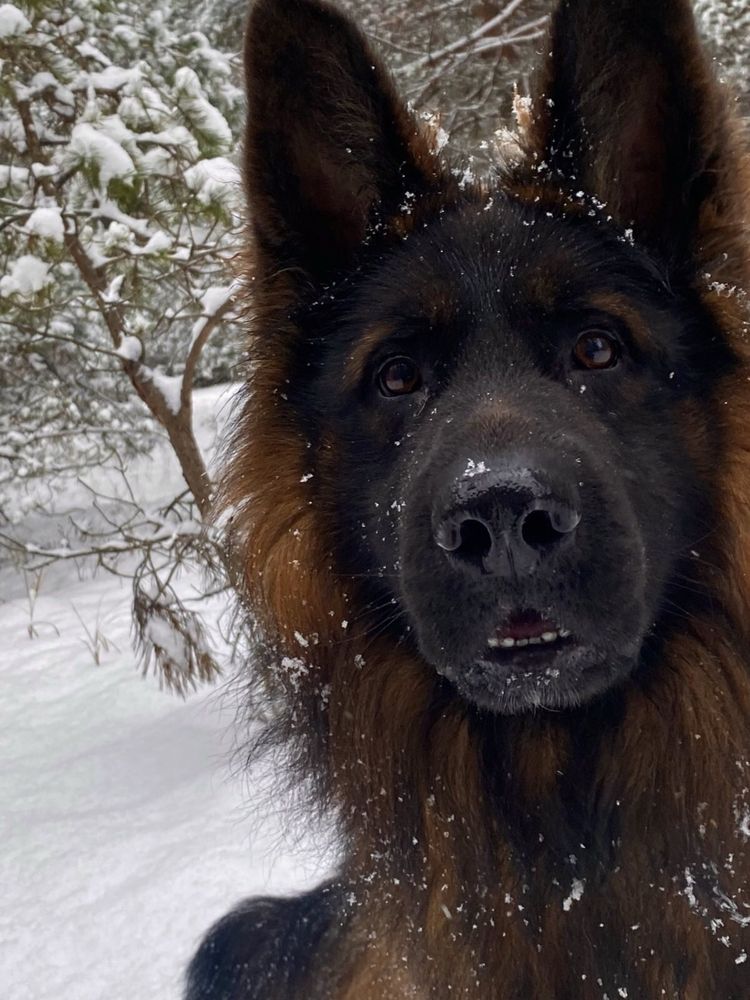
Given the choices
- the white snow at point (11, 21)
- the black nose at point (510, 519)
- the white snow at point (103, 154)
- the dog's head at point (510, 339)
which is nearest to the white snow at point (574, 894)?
the dog's head at point (510, 339)

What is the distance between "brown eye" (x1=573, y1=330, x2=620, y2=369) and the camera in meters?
2.05

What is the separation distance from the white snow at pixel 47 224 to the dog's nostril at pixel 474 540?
3.09 metres

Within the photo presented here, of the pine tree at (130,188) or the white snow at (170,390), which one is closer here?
the pine tree at (130,188)

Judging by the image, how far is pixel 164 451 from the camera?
11125 millimetres

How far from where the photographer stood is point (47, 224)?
3.95 meters

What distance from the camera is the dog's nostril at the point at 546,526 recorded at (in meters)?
1.64

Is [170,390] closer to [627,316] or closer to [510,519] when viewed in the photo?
[627,316]

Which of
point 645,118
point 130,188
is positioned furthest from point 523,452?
point 130,188

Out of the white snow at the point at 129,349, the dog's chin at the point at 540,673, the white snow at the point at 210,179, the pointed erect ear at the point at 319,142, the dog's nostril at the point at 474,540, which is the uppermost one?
the white snow at the point at 210,179

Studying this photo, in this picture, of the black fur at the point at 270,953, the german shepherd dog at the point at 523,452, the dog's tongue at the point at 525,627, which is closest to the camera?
the dog's tongue at the point at 525,627

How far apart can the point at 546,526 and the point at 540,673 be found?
336 millimetres

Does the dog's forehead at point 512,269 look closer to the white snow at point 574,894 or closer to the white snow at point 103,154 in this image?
the white snow at point 574,894

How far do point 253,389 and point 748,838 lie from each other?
1.73 meters

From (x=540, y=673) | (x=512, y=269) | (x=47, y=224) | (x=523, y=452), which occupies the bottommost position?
(x=540, y=673)
